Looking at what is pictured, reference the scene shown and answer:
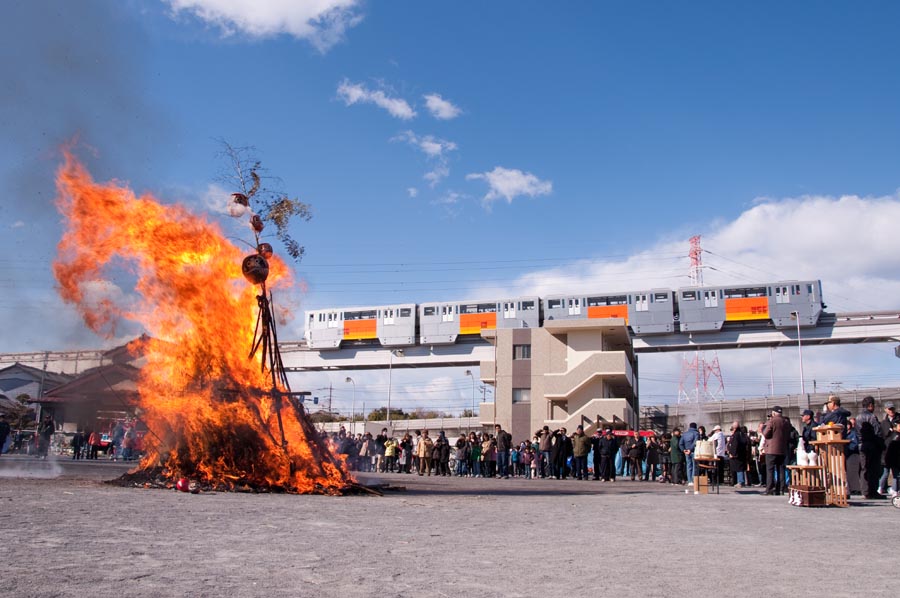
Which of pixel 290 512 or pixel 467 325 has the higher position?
pixel 467 325

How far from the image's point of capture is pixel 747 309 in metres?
59.9

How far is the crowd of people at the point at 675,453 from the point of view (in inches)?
538

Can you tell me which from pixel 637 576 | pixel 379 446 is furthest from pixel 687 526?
pixel 379 446

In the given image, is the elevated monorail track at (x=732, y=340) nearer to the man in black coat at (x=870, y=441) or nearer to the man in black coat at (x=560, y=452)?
the man in black coat at (x=560, y=452)

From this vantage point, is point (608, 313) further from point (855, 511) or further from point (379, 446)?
point (855, 511)

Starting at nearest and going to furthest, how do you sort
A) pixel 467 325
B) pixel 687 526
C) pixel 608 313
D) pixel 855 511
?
pixel 687 526
pixel 855 511
pixel 608 313
pixel 467 325

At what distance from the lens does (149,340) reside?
1370 cm

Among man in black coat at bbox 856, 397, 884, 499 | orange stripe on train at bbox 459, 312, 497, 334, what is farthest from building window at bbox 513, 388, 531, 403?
man in black coat at bbox 856, 397, 884, 499

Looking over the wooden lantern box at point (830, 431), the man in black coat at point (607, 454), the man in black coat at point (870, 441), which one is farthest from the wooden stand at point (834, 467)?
the man in black coat at point (607, 454)

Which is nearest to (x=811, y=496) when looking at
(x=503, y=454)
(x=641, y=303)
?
(x=503, y=454)

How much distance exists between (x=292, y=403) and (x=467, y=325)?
5446 centimetres

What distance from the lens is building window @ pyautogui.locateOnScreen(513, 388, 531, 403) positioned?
159 ft

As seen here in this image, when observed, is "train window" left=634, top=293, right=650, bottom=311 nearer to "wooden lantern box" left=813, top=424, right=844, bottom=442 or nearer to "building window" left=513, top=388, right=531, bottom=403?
"building window" left=513, top=388, right=531, bottom=403

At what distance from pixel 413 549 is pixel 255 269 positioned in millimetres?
8417
